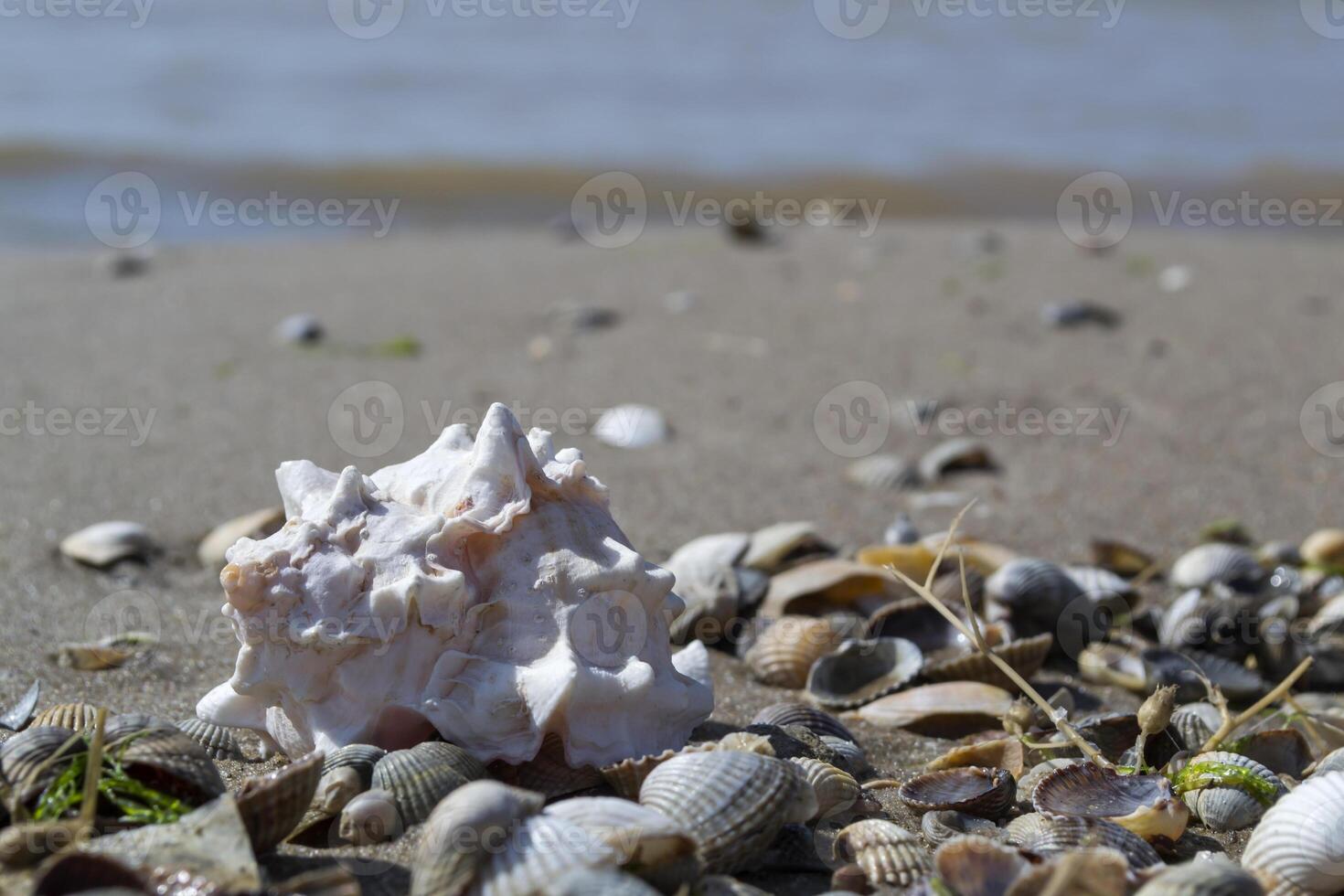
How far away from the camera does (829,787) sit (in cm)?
256

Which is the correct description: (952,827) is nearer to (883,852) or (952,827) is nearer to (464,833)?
(883,852)

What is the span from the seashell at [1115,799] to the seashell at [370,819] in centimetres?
125

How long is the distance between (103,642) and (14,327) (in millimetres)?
3907

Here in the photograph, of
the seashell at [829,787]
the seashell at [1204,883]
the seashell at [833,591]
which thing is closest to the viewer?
the seashell at [1204,883]

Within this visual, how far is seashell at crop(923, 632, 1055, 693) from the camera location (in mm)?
3490

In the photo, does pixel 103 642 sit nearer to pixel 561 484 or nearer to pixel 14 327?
pixel 561 484

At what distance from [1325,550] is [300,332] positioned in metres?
4.97

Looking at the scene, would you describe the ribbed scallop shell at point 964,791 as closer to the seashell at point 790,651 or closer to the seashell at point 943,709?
the seashell at point 943,709

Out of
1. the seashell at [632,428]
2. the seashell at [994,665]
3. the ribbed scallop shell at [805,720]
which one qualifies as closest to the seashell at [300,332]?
the seashell at [632,428]

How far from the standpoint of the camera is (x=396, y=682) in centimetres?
255

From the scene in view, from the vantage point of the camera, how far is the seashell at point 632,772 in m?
2.47

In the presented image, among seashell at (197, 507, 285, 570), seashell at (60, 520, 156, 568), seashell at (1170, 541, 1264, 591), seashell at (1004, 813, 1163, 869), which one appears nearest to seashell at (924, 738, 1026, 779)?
seashell at (1004, 813, 1163, 869)

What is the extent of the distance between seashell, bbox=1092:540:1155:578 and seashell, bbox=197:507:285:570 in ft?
9.28

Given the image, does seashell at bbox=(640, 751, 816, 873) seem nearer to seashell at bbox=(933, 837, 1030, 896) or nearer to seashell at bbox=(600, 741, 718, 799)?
seashell at bbox=(600, 741, 718, 799)
